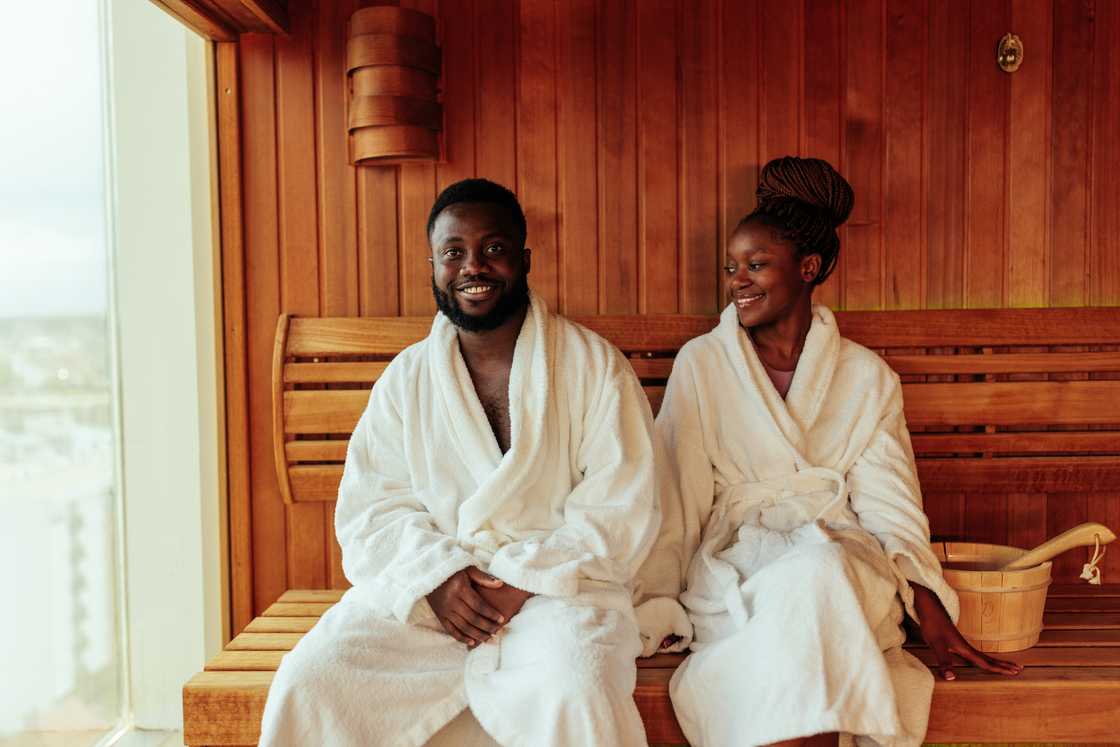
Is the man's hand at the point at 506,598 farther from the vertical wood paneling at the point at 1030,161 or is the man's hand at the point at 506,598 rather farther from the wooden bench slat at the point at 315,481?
the vertical wood paneling at the point at 1030,161

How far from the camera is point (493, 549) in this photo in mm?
1998

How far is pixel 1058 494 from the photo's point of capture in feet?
8.75

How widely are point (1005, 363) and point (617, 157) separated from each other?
1.18 meters

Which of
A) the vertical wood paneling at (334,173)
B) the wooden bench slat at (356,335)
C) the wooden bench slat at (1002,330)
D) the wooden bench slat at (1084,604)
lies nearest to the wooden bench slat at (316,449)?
the wooden bench slat at (356,335)

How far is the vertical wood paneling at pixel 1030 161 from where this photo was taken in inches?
102

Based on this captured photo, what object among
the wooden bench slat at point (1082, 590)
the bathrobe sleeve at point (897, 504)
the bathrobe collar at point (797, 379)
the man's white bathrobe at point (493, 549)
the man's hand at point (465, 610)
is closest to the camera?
the man's white bathrobe at point (493, 549)

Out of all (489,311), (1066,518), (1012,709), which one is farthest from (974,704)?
(489,311)

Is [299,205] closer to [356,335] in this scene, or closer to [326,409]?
[356,335]

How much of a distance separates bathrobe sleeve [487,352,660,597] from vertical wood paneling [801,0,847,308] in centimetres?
Result: 92

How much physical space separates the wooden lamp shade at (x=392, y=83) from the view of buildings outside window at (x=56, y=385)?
0.70m

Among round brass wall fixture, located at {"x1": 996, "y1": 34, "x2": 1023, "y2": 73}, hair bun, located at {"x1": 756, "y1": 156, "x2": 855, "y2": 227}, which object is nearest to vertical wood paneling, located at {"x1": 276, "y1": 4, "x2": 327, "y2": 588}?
hair bun, located at {"x1": 756, "y1": 156, "x2": 855, "y2": 227}

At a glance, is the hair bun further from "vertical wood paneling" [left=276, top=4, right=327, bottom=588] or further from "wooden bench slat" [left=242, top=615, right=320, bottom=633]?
"wooden bench slat" [left=242, top=615, right=320, bottom=633]

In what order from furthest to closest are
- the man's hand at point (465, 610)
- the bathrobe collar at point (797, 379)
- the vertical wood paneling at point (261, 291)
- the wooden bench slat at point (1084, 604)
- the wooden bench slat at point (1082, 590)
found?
the vertical wood paneling at point (261, 291), the wooden bench slat at point (1082, 590), the wooden bench slat at point (1084, 604), the bathrobe collar at point (797, 379), the man's hand at point (465, 610)

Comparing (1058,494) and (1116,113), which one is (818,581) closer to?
(1058,494)
